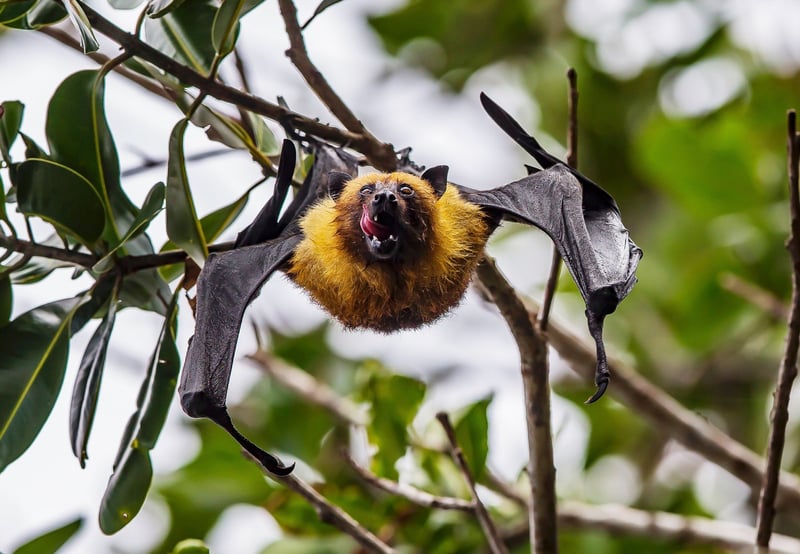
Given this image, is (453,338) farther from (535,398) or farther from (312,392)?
(535,398)

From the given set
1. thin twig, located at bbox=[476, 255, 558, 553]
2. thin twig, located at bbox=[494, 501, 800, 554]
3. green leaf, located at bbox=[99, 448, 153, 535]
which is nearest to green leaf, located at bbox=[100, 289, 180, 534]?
green leaf, located at bbox=[99, 448, 153, 535]

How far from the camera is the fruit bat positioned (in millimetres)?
3479

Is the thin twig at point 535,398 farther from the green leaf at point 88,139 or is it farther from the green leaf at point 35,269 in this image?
the green leaf at point 35,269

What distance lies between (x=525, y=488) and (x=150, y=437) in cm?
258

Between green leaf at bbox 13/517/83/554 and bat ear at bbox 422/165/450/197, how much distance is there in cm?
189

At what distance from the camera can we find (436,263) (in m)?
3.81

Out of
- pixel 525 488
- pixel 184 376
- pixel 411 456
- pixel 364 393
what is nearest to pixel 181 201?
pixel 184 376

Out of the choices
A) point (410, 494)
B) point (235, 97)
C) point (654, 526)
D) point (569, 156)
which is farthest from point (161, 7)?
point (654, 526)

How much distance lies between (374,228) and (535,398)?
92cm

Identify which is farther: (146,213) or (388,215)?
(388,215)

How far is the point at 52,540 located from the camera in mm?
3186

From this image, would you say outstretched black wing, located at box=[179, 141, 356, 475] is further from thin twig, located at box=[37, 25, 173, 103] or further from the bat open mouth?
thin twig, located at box=[37, 25, 173, 103]

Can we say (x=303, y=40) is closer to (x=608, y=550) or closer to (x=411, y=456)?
(x=411, y=456)

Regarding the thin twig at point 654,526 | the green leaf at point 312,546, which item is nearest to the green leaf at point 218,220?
the green leaf at point 312,546
